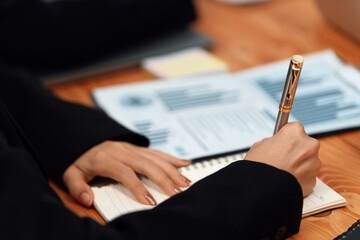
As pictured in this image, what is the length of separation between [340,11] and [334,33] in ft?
0.24

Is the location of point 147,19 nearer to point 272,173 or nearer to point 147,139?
point 147,139

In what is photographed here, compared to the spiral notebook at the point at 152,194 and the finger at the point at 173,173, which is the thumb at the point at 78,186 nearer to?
the spiral notebook at the point at 152,194

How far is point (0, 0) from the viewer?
1241 millimetres

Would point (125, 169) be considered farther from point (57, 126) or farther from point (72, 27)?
point (72, 27)

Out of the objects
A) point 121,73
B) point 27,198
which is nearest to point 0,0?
point 121,73

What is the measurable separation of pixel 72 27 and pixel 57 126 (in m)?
0.41

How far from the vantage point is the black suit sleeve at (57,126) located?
0.89 m

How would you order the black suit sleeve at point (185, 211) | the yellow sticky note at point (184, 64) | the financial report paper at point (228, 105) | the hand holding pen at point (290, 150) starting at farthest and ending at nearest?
the yellow sticky note at point (184, 64), the financial report paper at point (228, 105), the hand holding pen at point (290, 150), the black suit sleeve at point (185, 211)

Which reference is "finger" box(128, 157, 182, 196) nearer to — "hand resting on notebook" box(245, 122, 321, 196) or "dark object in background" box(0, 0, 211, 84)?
"hand resting on notebook" box(245, 122, 321, 196)

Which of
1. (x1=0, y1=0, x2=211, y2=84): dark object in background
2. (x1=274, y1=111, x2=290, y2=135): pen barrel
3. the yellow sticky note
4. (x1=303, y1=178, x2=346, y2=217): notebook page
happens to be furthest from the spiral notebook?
(x1=0, y1=0, x2=211, y2=84): dark object in background

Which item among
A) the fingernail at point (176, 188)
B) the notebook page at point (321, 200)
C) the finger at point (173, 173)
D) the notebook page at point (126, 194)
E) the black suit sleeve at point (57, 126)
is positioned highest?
the black suit sleeve at point (57, 126)

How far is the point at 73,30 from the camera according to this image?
4.20 ft

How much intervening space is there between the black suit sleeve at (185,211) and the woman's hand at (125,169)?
11cm

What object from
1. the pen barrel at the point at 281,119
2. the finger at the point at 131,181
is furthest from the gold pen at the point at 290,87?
the finger at the point at 131,181
